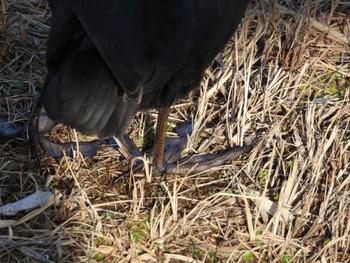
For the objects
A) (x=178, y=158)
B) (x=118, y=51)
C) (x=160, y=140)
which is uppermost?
(x=118, y=51)

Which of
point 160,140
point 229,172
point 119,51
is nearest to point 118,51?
point 119,51

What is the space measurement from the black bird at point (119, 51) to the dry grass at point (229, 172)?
0.50 metres

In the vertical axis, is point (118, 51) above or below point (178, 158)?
above

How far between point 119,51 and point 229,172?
123cm

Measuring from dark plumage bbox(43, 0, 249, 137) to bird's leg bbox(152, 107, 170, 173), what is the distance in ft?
1.64

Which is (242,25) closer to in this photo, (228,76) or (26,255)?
(228,76)

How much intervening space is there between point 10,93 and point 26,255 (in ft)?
Answer: 3.85

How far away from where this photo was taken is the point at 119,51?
2.93m

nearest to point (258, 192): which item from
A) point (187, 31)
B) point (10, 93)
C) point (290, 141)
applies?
point (290, 141)

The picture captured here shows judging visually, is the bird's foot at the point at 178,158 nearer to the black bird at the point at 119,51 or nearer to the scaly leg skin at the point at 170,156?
the scaly leg skin at the point at 170,156

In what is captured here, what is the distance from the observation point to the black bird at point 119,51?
296 cm

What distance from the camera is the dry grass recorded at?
350cm

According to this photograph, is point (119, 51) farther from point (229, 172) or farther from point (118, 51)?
point (229, 172)

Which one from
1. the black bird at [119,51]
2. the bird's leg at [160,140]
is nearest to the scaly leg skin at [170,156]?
the bird's leg at [160,140]
